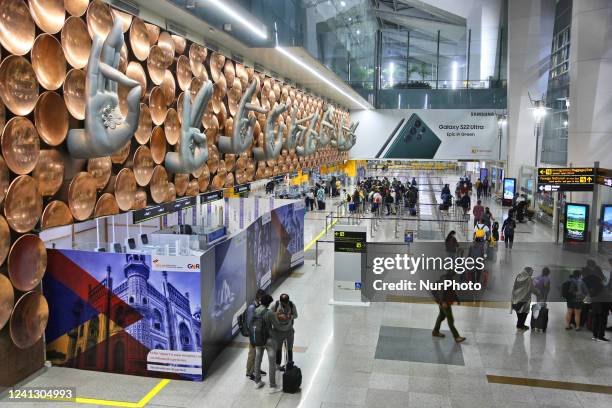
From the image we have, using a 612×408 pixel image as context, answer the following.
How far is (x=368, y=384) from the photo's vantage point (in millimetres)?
7355

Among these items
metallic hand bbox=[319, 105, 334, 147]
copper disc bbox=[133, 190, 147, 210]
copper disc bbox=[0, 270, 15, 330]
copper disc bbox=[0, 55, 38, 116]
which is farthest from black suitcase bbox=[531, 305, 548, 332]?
metallic hand bbox=[319, 105, 334, 147]

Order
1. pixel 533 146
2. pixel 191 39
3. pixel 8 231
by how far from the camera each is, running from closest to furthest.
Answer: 1. pixel 8 231
2. pixel 191 39
3. pixel 533 146

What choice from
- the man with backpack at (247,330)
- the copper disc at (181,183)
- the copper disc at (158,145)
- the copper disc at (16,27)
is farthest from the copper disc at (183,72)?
the man with backpack at (247,330)

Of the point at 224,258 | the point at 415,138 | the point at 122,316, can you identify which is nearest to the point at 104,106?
the point at 122,316

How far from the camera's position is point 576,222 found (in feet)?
54.4

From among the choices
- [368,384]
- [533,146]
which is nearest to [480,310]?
[368,384]

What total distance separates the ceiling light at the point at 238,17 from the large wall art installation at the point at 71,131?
1.18 m

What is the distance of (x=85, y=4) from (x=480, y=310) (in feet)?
27.7

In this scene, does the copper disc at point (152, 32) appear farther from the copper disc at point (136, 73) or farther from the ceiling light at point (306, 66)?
the ceiling light at point (306, 66)

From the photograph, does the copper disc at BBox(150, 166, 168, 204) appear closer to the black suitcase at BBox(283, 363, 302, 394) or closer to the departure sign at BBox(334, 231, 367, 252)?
the departure sign at BBox(334, 231, 367, 252)

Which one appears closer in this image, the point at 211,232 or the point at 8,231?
the point at 8,231

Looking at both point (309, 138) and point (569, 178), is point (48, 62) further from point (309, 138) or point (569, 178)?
point (569, 178)

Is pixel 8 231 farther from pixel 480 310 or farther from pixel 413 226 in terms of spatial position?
pixel 413 226

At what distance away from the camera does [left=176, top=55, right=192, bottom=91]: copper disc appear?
9.62m
